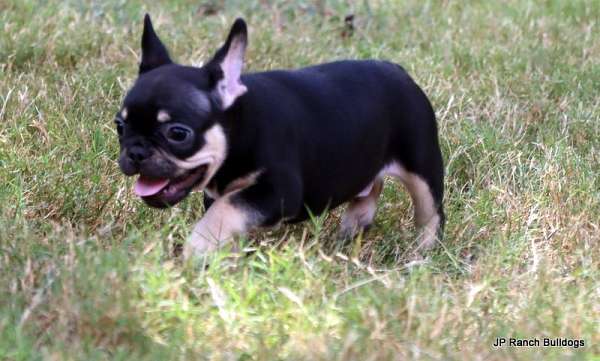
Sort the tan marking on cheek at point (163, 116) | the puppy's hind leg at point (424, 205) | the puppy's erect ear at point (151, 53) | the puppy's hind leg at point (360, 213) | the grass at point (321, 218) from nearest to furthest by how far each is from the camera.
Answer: the grass at point (321, 218), the tan marking on cheek at point (163, 116), the puppy's erect ear at point (151, 53), the puppy's hind leg at point (424, 205), the puppy's hind leg at point (360, 213)

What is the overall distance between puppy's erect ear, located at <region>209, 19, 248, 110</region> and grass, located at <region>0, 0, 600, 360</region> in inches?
22.4

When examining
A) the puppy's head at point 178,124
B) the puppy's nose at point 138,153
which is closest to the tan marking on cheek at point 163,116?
the puppy's head at point 178,124

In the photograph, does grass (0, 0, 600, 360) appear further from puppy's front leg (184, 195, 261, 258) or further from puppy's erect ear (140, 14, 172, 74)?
puppy's erect ear (140, 14, 172, 74)

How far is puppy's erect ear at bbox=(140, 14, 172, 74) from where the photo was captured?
4.39m

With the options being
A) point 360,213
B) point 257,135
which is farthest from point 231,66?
point 360,213

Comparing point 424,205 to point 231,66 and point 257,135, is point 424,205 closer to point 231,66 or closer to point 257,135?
point 257,135

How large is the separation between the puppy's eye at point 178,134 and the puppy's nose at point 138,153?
9 cm

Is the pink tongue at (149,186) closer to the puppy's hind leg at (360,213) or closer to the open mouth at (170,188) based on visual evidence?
the open mouth at (170,188)

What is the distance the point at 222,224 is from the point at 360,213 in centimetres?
118

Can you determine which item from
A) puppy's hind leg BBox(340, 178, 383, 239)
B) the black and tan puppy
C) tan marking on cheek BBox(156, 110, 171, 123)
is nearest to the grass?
puppy's hind leg BBox(340, 178, 383, 239)

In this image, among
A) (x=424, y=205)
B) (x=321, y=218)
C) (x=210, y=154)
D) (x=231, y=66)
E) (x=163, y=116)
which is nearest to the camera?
(x=163, y=116)

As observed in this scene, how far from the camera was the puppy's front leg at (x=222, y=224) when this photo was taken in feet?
13.5

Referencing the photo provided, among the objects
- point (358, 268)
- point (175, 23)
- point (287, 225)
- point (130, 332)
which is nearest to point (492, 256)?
point (358, 268)

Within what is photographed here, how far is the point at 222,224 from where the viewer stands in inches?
162
